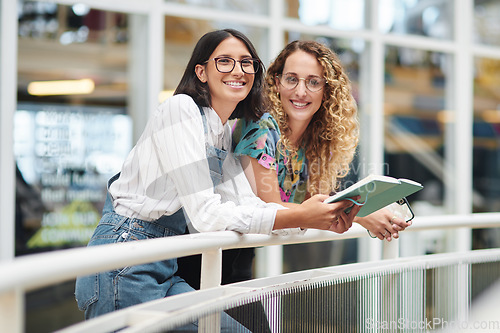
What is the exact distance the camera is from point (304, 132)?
243 cm

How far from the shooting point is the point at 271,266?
5746 millimetres

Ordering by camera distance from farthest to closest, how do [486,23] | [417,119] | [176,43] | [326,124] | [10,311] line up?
→ [486,23] < [417,119] < [176,43] < [326,124] < [10,311]

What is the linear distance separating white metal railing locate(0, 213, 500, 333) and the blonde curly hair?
374 millimetres

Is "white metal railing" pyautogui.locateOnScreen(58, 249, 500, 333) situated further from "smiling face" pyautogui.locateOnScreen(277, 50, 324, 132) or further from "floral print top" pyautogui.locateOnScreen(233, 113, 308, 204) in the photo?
"smiling face" pyautogui.locateOnScreen(277, 50, 324, 132)

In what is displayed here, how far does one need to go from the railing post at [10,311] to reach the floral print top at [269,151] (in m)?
1.19

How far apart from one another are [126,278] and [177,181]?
32cm

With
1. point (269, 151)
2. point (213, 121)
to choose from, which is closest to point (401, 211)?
point (269, 151)

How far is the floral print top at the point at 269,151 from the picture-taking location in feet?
6.82

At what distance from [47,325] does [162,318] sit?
4044mm

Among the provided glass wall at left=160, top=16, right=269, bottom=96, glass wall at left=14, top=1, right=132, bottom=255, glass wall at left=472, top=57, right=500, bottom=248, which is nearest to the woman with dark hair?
glass wall at left=14, top=1, right=132, bottom=255

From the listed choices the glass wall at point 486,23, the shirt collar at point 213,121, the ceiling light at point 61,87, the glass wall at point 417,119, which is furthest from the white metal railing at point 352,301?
the glass wall at point 486,23

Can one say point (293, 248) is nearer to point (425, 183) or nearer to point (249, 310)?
point (425, 183)

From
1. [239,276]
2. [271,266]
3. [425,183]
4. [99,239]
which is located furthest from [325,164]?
[425,183]

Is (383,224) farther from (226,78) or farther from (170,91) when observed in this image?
(170,91)
